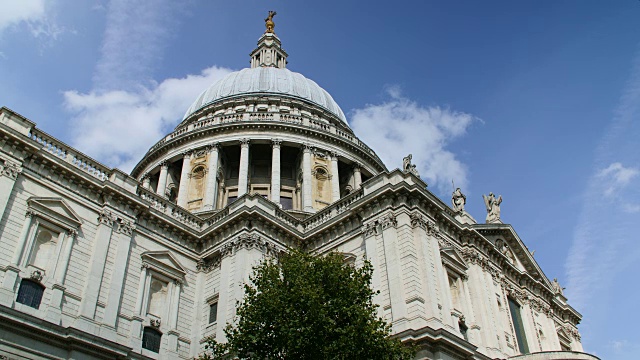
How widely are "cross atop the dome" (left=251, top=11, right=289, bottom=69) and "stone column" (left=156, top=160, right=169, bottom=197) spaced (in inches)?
800

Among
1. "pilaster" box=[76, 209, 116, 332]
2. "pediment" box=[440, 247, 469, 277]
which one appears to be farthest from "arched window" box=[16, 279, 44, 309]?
"pediment" box=[440, 247, 469, 277]

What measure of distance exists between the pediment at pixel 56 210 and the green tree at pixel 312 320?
8.88m

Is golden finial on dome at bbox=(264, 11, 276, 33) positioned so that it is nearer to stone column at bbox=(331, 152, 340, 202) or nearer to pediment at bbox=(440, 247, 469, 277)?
stone column at bbox=(331, 152, 340, 202)

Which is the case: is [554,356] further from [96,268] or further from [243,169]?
[243,169]

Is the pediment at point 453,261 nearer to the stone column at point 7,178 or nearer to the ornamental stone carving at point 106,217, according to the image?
the ornamental stone carving at point 106,217

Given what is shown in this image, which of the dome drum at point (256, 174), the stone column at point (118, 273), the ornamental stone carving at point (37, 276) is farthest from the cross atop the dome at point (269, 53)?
the ornamental stone carving at point (37, 276)

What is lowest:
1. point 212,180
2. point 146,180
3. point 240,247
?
point 240,247

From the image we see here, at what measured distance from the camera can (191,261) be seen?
3042cm

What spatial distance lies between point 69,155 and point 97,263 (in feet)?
18.0

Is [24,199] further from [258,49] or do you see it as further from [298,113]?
[258,49]

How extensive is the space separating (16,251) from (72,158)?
564cm

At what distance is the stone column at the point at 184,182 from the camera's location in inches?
1701

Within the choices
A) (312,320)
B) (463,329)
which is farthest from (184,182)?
(312,320)

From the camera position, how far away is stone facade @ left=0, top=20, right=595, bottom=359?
76.1ft
